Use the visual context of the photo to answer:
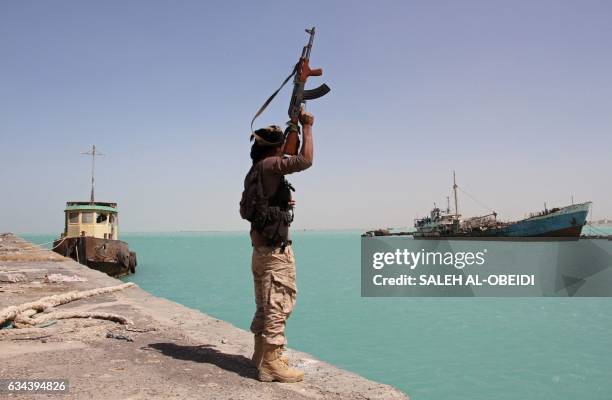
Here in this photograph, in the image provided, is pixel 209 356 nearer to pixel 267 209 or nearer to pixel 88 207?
pixel 267 209

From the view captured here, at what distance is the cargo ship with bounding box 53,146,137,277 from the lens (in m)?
21.8

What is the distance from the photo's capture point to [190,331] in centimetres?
495

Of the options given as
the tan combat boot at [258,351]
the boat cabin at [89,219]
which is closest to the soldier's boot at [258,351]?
the tan combat boot at [258,351]

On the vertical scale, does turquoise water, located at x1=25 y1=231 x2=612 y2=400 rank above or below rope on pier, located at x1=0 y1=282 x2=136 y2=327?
below

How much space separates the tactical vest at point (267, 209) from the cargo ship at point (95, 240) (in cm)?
2097

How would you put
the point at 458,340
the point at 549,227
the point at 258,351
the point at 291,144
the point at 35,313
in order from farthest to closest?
the point at 549,227 → the point at 458,340 → the point at 35,313 → the point at 258,351 → the point at 291,144

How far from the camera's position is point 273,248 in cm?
327

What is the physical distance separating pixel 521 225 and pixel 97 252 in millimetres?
50720

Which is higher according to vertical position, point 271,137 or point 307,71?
point 307,71

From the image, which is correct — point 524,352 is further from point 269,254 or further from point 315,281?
point 315,281

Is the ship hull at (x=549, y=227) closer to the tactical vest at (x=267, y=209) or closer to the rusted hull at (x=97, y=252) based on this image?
the rusted hull at (x=97, y=252)

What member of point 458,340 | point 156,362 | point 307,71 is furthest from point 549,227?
point 156,362

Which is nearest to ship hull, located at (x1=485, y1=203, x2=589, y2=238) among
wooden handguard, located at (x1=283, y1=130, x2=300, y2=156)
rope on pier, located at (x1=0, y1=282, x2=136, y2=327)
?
rope on pier, located at (x1=0, y1=282, x2=136, y2=327)

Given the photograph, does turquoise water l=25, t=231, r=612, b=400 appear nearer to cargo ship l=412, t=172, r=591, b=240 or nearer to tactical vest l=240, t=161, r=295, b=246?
tactical vest l=240, t=161, r=295, b=246
